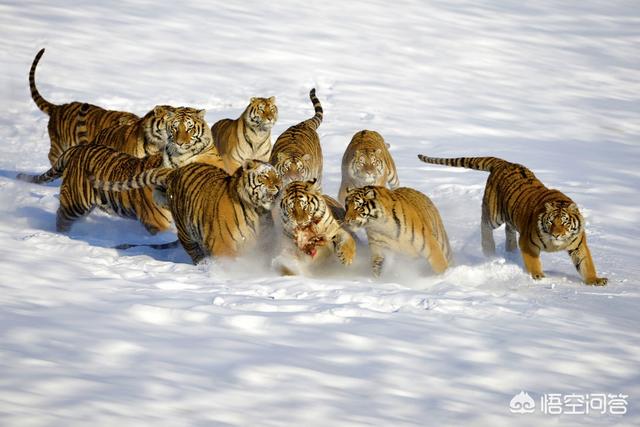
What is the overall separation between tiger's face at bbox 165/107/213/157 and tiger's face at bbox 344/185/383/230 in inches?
68.4

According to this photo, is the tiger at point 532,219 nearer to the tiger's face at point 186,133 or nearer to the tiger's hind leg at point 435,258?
the tiger's hind leg at point 435,258

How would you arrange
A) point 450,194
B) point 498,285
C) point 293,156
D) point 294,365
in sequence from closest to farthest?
1. point 294,365
2. point 498,285
3. point 293,156
4. point 450,194

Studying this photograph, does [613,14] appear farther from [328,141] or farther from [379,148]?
A: [379,148]

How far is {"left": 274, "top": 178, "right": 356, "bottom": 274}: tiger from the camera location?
6.36 metres

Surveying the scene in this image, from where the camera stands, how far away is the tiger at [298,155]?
8211 millimetres

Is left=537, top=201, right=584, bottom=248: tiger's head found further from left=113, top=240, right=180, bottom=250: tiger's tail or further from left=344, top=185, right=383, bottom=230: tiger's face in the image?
left=113, top=240, right=180, bottom=250: tiger's tail

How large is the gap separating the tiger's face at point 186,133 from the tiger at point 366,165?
1260 millimetres

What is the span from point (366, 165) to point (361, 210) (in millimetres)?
2044

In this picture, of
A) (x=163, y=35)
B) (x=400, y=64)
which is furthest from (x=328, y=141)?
(x=163, y=35)

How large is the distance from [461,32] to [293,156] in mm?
10018

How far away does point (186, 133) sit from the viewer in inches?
305

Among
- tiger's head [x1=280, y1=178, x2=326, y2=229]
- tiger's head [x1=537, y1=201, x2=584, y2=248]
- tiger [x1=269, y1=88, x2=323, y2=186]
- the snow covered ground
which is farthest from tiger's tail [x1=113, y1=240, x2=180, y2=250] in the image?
tiger's head [x1=537, y1=201, x2=584, y2=248]

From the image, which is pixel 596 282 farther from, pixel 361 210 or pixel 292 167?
pixel 292 167

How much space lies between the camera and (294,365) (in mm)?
4945
